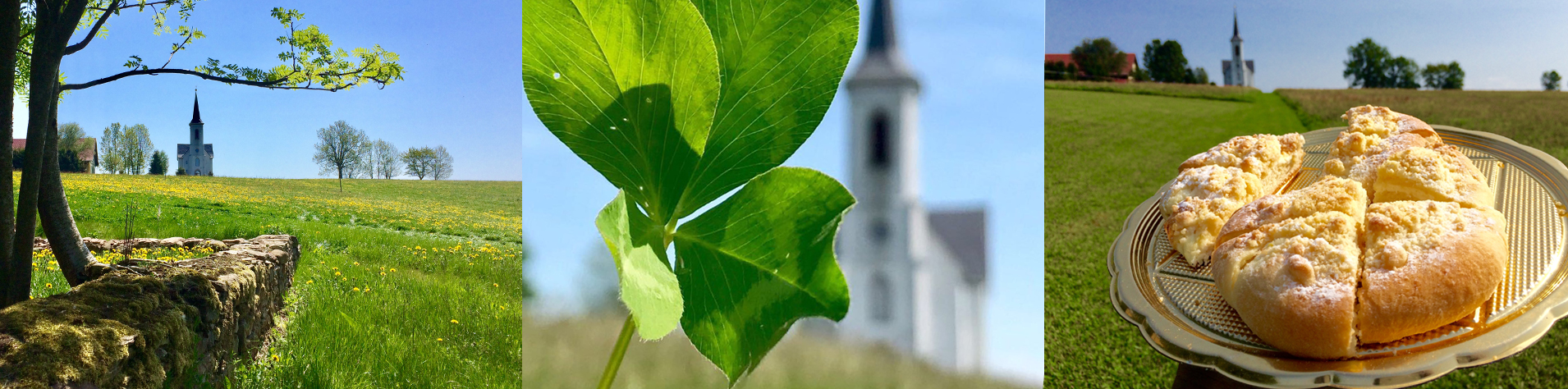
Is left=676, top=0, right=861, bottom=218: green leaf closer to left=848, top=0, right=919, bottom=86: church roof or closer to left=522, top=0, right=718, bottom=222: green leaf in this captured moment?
left=522, top=0, right=718, bottom=222: green leaf

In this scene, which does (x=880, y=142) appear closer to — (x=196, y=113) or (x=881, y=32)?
(x=881, y=32)

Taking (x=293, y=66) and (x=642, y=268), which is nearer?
(x=642, y=268)

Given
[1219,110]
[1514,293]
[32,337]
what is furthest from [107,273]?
[1219,110]

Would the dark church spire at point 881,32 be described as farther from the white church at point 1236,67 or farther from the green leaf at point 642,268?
the green leaf at point 642,268

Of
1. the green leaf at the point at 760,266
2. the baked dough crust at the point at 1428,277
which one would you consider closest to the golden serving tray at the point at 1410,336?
the baked dough crust at the point at 1428,277

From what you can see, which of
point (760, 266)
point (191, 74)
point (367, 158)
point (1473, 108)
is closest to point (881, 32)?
point (1473, 108)

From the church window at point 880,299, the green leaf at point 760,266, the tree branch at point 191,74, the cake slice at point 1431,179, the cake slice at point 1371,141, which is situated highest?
the tree branch at point 191,74

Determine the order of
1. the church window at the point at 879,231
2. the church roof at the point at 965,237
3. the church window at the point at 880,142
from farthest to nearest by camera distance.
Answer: the church window at the point at 880,142, the church window at the point at 879,231, the church roof at the point at 965,237
